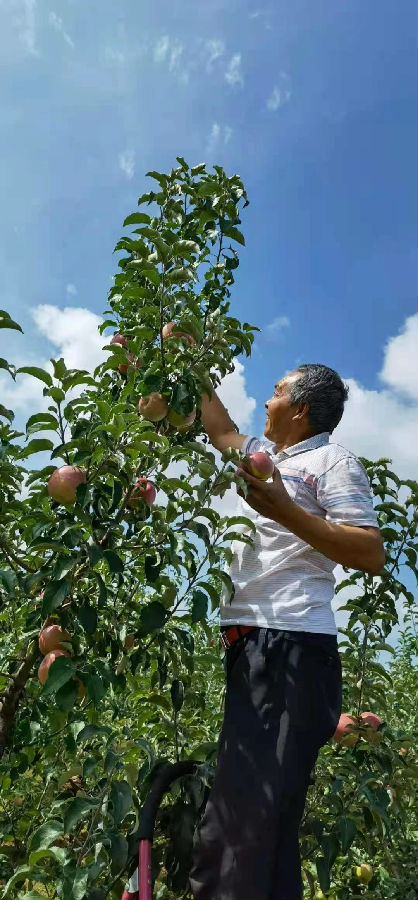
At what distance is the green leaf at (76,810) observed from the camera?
1480mm

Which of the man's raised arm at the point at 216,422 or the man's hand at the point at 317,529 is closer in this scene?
the man's hand at the point at 317,529

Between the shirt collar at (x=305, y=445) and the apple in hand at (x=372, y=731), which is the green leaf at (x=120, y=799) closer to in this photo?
the shirt collar at (x=305, y=445)

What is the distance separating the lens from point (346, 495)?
1.65 metres

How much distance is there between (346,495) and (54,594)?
2.48ft

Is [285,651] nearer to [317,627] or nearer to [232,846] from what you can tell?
[317,627]

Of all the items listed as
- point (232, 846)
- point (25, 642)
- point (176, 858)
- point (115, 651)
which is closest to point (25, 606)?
point (25, 642)

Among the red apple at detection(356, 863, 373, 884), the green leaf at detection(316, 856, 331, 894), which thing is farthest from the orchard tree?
the red apple at detection(356, 863, 373, 884)

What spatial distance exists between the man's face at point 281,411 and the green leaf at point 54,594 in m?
0.74

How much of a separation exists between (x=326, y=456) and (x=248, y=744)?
2.40 feet

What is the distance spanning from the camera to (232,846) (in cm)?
135

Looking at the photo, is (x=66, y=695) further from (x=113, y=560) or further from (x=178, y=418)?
(x=178, y=418)

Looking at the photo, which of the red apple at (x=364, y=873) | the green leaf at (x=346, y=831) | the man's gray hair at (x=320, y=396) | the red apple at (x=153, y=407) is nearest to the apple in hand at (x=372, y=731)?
the green leaf at (x=346, y=831)

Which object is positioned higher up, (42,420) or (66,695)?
(42,420)

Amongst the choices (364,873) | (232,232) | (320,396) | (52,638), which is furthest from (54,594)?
(364,873)
